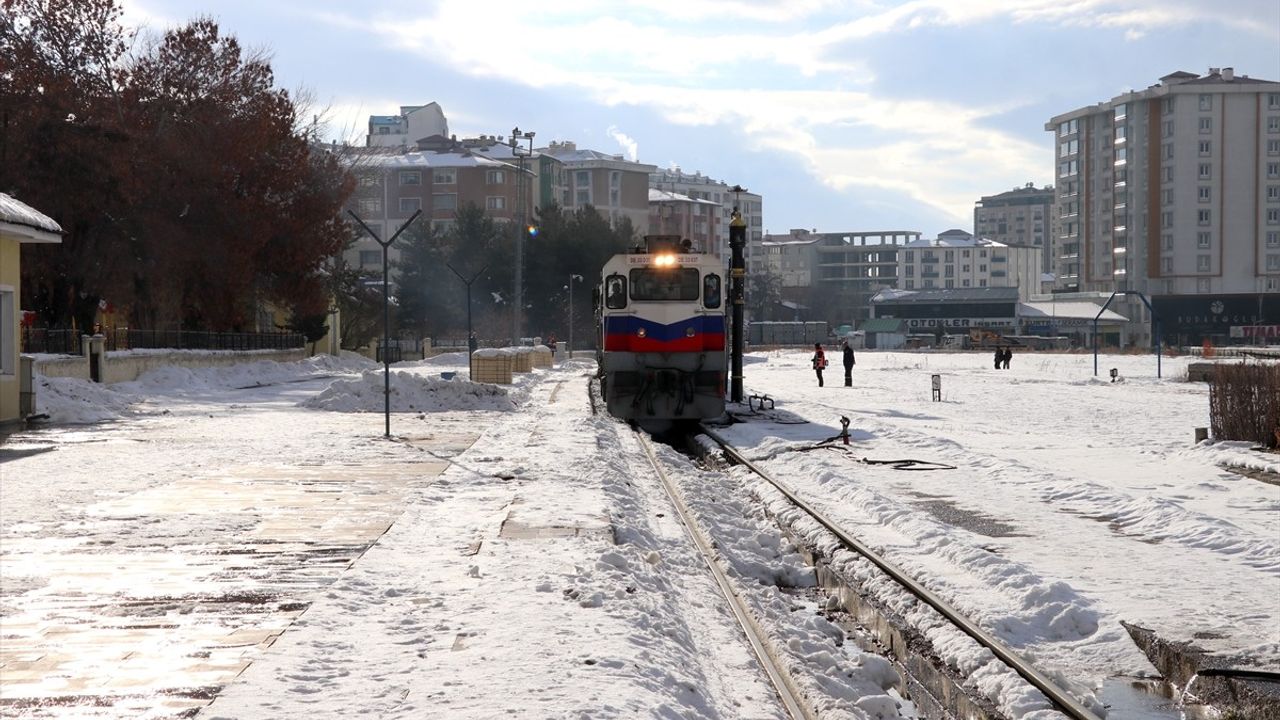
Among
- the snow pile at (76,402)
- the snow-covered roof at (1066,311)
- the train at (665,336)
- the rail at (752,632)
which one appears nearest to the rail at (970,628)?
the rail at (752,632)

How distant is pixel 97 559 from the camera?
11.0 meters

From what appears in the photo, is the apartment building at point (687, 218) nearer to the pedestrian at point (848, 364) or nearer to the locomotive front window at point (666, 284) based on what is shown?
the pedestrian at point (848, 364)

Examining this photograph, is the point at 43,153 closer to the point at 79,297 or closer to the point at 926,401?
the point at 79,297

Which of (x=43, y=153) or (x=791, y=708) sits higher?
(x=43, y=153)

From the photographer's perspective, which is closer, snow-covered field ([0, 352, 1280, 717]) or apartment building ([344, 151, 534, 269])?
snow-covered field ([0, 352, 1280, 717])

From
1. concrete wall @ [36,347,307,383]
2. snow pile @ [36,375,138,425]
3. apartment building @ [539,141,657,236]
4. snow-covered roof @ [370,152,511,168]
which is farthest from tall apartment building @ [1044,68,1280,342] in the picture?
snow pile @ [36,375,138,425]

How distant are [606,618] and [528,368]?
47.2m

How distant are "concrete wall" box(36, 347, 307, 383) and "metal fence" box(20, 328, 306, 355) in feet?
1.71

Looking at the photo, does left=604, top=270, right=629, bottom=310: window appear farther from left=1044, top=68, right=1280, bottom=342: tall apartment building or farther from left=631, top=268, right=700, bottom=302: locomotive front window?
left=1044, top=68, right=1280, bottom=342: tall apartment building

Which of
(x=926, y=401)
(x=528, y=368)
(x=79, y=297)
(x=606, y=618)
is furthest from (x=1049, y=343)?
(x=606, y=618)

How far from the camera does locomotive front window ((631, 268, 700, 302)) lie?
28453 millimetres

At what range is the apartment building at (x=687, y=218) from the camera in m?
161

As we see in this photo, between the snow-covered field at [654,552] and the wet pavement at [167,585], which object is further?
the snow-covered field at [654,552]

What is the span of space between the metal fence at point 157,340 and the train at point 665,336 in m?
15.4
